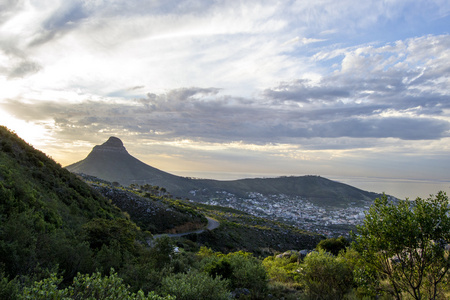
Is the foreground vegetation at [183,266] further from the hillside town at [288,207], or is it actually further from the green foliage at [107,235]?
the hillside town at [288,207]

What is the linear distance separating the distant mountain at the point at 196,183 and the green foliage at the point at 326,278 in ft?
369

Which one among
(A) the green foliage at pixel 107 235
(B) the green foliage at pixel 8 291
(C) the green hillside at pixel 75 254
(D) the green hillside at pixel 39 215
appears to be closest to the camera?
(B) the green foliage at pixel 8 291

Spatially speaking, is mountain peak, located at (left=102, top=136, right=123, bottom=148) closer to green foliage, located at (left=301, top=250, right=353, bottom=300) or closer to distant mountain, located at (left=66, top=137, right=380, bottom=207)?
distant mountain, located at (left=66, top=137, right=380, bottom=207)

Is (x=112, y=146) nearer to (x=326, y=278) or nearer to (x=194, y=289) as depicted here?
(x=326, y=278)

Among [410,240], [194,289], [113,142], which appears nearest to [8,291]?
[194,289]

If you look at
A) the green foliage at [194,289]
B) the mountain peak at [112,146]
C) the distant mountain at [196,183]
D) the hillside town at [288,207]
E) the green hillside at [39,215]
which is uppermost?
the mountain peak at [112,146]

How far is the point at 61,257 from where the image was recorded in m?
6.82

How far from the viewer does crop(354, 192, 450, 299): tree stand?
661 centimetres

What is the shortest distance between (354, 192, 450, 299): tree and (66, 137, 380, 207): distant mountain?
115 metres

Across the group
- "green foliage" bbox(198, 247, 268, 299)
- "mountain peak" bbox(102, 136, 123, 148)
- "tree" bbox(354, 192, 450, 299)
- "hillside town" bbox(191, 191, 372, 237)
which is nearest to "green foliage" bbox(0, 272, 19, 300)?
"green foliage" bbox(198, 247, 268, 299)

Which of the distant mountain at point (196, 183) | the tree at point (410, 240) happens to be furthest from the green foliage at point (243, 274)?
the distant mountain at point (196, 183)

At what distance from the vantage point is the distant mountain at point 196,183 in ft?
430

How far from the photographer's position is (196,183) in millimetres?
159125

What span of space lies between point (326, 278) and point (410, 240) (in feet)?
13.9
